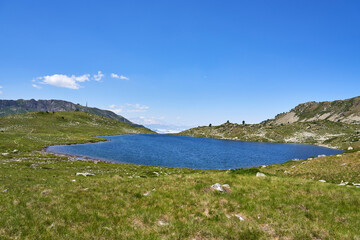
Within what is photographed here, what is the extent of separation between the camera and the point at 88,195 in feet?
50.2

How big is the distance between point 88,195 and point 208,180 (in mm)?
11257

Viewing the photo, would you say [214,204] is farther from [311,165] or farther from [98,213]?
→ [311,165]

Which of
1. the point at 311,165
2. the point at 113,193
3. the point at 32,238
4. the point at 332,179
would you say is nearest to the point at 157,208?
the point at 113,193

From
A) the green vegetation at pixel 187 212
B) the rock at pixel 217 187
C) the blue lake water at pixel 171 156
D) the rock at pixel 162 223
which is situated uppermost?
the rock at pixel 217 187

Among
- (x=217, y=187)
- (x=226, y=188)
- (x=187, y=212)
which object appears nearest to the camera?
(x=187, y=212)

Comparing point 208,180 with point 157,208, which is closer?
point 157,208

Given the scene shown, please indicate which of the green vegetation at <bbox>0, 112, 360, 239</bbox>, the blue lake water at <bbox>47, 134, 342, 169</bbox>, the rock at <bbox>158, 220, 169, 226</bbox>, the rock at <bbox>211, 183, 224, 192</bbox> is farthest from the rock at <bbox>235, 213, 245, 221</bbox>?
the blue lake water at <bbox>47, 134, 342, 169</bbox>

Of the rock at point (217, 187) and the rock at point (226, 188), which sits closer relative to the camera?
the rock at point (217, 187)

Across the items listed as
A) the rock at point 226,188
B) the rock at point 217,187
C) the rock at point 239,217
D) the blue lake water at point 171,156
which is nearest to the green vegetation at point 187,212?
A: the rock at point 239,217

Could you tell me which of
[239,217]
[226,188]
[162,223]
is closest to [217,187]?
[226,188]

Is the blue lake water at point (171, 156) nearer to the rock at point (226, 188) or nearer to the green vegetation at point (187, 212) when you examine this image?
the rock at point (226, 188)

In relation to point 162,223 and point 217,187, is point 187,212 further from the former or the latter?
point 217,187

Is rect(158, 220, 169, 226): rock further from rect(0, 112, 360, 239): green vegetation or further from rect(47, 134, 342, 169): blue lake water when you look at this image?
rect(47, 134, 342, 169): blue lake water

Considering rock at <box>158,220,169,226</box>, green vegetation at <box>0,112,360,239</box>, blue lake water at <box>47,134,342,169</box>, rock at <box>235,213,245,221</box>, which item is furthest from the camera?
blue lake water at <box>47,134,342,169</box>
